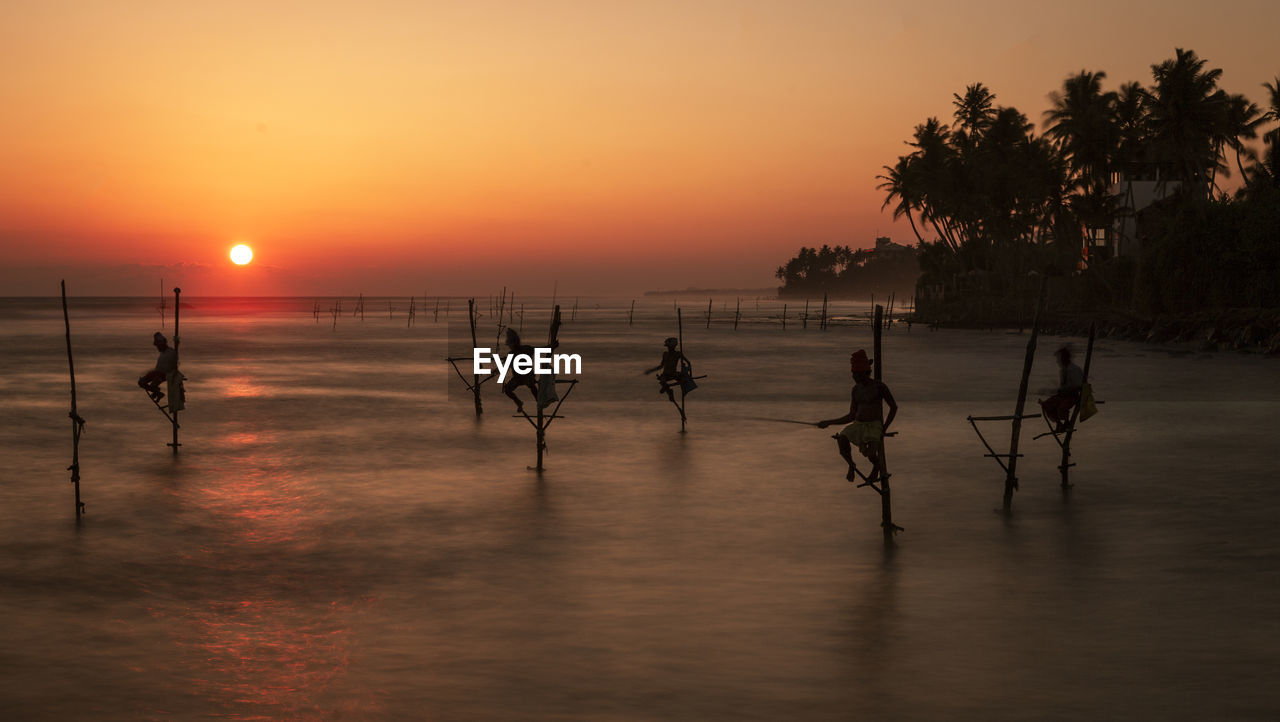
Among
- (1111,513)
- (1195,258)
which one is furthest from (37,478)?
(1195,258)

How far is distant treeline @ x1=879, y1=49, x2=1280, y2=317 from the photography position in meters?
58.9

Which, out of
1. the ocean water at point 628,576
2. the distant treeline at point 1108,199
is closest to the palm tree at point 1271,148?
the distant treeline at point 1108,199

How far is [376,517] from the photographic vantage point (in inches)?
576

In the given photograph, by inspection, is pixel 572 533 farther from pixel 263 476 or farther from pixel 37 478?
pixel 37 478

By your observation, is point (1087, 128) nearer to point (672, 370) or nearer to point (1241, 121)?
point (1241, 121)

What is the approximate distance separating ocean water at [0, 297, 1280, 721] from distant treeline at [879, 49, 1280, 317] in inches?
1493

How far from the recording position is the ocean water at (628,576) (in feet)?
26.6

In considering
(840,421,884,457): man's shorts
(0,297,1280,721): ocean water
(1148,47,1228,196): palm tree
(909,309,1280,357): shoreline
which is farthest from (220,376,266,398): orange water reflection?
(1148,47,1228,196): palm tree

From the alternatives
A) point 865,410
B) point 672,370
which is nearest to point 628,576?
point 865,410

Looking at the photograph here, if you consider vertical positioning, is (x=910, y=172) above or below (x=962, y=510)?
above

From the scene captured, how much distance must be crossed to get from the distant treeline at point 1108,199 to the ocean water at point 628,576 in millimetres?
37917

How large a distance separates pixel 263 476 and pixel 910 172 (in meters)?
80.1

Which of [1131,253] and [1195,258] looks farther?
[1131,253]

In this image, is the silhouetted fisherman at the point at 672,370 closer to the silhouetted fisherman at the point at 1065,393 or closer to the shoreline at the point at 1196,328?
the silhouetted fisherman at the point at 1065,393
